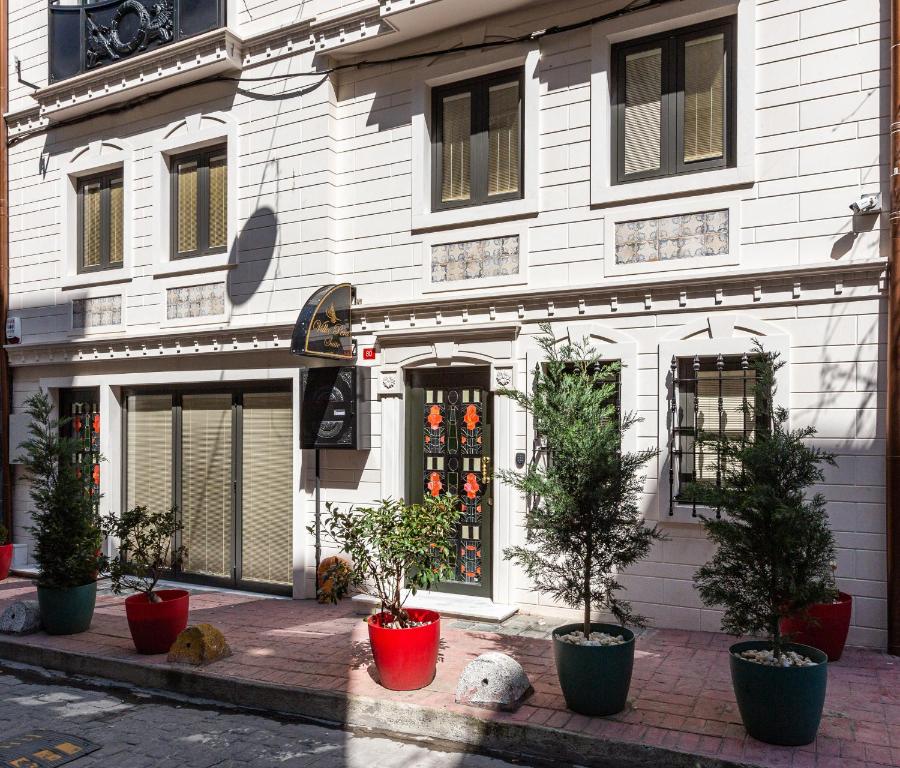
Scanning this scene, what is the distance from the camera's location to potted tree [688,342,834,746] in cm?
477

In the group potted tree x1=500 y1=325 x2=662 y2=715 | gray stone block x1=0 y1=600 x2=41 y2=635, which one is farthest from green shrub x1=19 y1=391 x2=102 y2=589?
potted tree x1=500 y1=325 x2=662 y2=715

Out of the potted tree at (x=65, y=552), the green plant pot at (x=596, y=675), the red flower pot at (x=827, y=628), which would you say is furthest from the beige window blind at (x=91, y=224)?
the red flower pot at (x=827, y=628)

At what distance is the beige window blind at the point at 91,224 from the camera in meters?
11.7

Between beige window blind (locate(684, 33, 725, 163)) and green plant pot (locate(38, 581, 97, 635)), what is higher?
beige window blind (locate(684, 33, 725, 163))

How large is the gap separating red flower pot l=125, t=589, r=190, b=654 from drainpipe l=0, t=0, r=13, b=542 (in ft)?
20.9

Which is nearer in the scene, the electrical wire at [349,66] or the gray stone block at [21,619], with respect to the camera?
the electrical wire at [349,66]

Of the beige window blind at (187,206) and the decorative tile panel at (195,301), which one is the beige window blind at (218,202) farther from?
the decorative tile panel at (195,301)

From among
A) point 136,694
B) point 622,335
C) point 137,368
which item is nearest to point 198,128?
point 137,368

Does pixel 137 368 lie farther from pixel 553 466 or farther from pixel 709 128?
pixel 709 128

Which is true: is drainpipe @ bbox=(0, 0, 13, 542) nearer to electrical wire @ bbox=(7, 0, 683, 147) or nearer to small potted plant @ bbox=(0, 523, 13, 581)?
electrical wire @ bbox=(7, 0, 683, 147)

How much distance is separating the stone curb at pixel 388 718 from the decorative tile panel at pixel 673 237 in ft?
15.0

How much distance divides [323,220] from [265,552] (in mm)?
4327

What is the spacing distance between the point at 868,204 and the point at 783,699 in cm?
428

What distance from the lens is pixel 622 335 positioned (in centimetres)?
771
